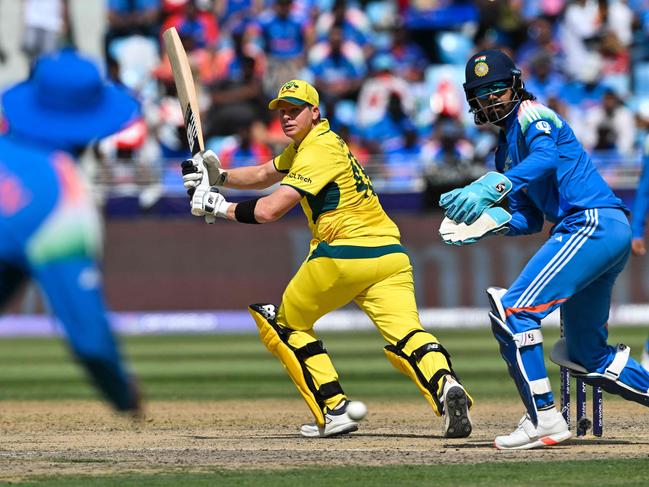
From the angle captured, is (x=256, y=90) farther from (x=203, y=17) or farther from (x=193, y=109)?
(x=193, y=109)

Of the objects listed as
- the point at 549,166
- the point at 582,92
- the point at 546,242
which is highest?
the point at 549,166

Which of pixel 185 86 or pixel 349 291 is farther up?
pixel 185 86

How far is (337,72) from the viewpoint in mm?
19500

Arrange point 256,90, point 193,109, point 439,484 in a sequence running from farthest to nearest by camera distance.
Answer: point 256,90 < point 193,109 < point 439,484

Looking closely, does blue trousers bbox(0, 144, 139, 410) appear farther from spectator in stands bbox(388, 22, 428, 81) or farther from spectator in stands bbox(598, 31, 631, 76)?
spectator in stands bbox(598, 31, 631, 76)

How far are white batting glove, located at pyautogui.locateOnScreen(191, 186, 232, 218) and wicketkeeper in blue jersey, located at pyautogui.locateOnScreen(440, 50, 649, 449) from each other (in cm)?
130

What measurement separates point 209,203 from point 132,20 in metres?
13.3

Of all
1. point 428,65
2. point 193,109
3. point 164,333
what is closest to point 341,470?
point 193,109

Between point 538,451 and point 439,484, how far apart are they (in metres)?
1.36

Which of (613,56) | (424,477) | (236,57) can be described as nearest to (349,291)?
(424,477)

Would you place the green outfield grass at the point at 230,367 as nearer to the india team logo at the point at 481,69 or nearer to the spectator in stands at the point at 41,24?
the spectator in stands at the point at 41,24

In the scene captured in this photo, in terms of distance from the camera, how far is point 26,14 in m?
18.1

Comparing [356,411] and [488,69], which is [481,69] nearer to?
[488,69]

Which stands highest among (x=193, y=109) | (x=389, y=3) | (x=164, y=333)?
(x=193, y=109)
